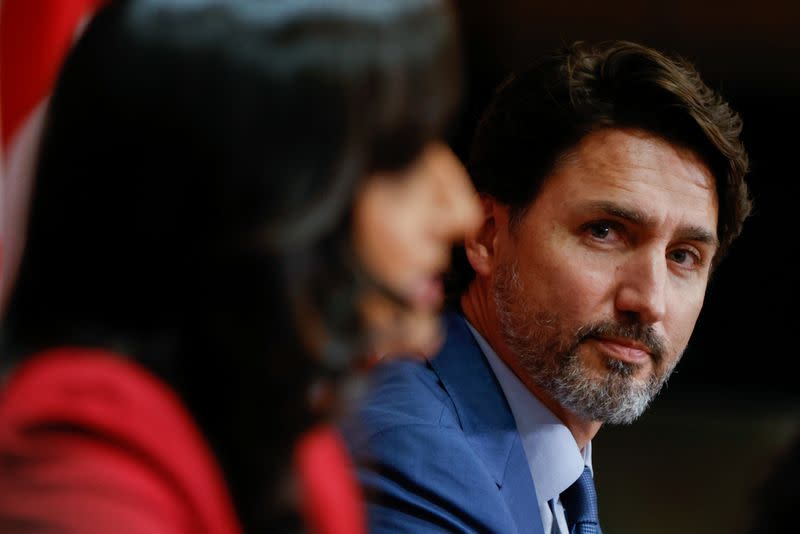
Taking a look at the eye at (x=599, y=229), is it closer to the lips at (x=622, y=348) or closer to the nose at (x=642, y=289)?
the nose at (x=642, y=289)

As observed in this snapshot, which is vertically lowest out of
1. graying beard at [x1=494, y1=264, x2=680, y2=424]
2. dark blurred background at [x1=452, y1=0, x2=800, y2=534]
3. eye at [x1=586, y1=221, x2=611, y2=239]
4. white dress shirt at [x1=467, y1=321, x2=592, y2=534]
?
dark blurred background at [x1=452, y1=0, x2=800, y2=534]

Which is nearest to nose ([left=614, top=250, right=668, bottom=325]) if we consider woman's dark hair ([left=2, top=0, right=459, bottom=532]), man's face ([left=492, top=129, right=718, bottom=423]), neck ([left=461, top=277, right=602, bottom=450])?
man's face ([left=492, top=129, right=718, bottom=423])

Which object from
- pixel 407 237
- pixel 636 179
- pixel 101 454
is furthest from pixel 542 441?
pixel 101 454

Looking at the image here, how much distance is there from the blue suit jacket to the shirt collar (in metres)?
0.06

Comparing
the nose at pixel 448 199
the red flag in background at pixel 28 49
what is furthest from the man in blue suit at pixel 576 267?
the nose at pixel 448 199

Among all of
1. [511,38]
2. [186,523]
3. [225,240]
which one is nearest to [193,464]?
[186,523]

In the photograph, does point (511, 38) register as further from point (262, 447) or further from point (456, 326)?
point (262, 447)

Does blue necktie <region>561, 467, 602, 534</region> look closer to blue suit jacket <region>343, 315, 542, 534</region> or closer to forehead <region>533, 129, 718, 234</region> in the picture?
blue suit jacket <region>343, 315, 542, 534</region>

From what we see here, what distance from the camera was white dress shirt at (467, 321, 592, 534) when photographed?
191 centimetres

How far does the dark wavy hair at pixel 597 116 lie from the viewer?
6.78 ft

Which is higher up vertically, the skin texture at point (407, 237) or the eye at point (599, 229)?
the skin texture at point (407, 237)

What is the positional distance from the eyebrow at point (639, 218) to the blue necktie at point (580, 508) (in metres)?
0.46

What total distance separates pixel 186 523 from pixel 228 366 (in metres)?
0.11

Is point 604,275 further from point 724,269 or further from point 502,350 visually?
point 724,269
